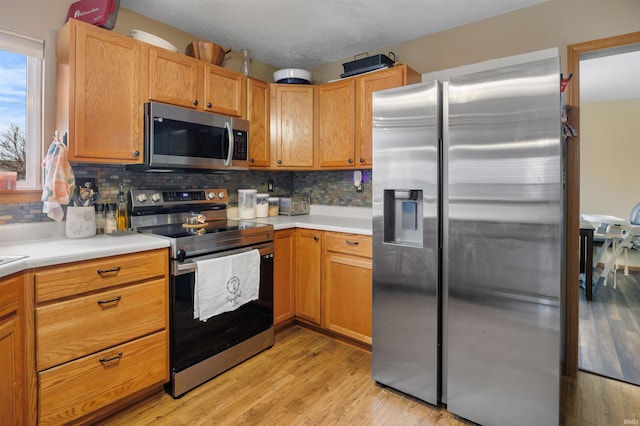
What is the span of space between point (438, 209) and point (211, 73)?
191cm

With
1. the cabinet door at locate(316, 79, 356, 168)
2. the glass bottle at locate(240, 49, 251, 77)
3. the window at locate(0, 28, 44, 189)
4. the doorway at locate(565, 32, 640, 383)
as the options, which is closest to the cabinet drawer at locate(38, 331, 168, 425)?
the window at locate(0, 28, 44, 189)

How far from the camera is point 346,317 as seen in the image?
2469mm

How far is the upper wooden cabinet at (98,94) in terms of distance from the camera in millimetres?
1813

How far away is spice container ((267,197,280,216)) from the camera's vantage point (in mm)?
3247

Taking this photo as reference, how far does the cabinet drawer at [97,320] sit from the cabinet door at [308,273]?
1109 millimetres

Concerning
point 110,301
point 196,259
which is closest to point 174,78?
point 196,259

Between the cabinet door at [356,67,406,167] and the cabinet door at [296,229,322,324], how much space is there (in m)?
0.76

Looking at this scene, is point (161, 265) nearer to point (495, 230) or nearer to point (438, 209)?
point (438, 209)

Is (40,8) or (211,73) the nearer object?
(40,8)

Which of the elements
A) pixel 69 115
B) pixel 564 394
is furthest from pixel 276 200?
pixel 564 394

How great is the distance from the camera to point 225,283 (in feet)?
6.83

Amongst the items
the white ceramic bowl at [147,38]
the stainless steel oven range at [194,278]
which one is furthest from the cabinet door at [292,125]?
the white ceramic bowl at [147,38]

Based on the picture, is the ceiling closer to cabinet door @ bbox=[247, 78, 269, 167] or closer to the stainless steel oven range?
cabinet door @ bbox=[247, 78, 269, 167]

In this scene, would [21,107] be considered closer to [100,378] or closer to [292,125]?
[100,378]
